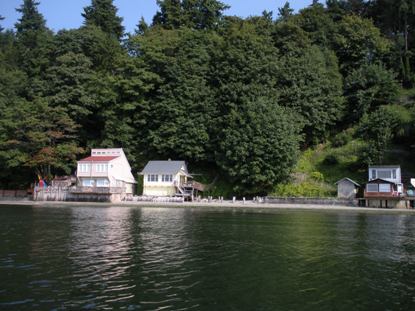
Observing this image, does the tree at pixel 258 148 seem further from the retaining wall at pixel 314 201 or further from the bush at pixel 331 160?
the bush at pixel 331 160

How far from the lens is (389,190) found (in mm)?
57094

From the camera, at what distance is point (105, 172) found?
69.5m

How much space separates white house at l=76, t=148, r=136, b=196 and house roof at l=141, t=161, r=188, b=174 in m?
4.04

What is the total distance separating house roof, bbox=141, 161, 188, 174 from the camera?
227 ft

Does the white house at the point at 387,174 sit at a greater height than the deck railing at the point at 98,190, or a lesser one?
greater

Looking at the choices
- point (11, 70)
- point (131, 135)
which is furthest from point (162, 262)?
point (11, 70)

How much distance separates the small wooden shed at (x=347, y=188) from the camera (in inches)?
2354

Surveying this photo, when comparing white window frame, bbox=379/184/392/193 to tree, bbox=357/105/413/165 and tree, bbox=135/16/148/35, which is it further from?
tree, bbox=135/16/148/35

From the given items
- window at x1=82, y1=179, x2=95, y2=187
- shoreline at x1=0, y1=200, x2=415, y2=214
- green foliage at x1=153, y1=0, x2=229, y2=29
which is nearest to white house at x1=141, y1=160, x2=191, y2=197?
shoreline at x1=0, y1=200, x2=415, y2=214

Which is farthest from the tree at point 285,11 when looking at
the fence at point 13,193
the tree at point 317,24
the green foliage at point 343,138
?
the fence at point 13,193

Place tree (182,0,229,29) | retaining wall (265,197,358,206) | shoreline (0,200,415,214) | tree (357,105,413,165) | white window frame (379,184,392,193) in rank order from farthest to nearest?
tree (182,0,229,29)
tree (357,105,413,165)
retaining wall (265,197,358,206)
white window frame (379,184,392,193)
shoreline (0,200,415,214)

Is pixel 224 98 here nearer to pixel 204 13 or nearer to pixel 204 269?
pixel 204 13

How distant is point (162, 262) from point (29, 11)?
11694cm

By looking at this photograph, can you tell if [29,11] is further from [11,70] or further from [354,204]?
[354,204]
